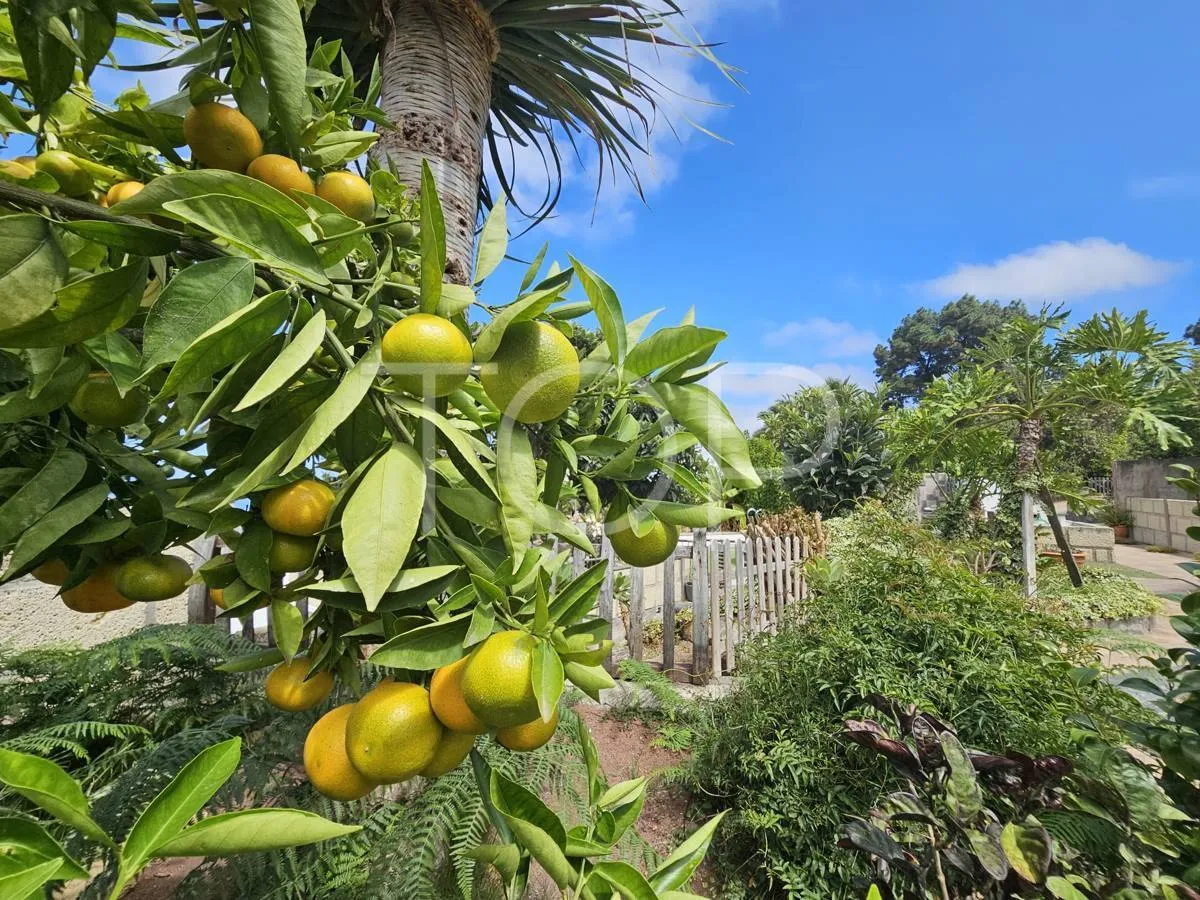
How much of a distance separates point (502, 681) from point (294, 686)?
224mm

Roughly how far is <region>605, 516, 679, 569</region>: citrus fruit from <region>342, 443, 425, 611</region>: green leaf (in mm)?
226

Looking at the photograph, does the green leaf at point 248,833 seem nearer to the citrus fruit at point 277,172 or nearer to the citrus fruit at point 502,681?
the citrus fruit at point 502,681

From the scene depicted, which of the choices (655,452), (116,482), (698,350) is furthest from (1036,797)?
(116,482)

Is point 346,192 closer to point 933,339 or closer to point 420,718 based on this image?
point 420,718

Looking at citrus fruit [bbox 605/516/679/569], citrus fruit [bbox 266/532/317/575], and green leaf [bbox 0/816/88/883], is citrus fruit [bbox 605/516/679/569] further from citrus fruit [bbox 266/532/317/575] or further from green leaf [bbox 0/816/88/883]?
green leaf [bbox 0/816/88/883]

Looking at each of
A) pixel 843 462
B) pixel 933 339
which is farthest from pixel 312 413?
pixel 933 339

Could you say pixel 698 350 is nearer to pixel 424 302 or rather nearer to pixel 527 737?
pixel 424 302

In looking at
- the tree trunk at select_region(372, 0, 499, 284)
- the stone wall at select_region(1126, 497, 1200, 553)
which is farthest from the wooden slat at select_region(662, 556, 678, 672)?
the stone wall at select_region(1126, 497, 1200, 553)

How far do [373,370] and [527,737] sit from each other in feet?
1.07

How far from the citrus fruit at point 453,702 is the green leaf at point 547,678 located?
0.06m

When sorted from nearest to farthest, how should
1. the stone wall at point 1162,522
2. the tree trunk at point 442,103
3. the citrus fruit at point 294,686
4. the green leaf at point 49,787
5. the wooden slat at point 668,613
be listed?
the green leaf at point 49,787, the citrus fruit at point 294,686, the tree trunk at point 442,103, the wooden slat at point 668,613, the stone wall at point 1162,522

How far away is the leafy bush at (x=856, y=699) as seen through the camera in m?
1.70

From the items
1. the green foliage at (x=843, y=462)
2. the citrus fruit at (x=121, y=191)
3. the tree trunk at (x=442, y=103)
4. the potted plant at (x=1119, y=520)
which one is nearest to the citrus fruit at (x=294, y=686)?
the citrus fruit at (x=121, y=191)

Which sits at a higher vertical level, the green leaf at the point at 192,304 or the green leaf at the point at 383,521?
the green leaf at the point at 192,304
